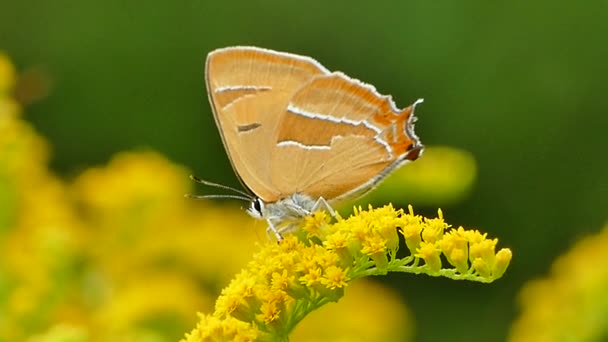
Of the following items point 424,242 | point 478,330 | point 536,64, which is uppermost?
point 536,64

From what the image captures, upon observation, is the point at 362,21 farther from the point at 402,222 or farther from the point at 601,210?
the point at 402,222

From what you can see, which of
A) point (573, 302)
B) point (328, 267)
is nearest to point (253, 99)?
point (328, 267)

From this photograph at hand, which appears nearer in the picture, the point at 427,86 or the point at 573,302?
the point at 573,302

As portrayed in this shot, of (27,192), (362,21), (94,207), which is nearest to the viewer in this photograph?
(27,192)

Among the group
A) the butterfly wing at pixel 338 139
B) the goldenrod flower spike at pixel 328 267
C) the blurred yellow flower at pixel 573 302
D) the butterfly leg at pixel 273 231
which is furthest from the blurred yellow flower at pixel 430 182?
the goldenrod flower spike at pixel 328 267

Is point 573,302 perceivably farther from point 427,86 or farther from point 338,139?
point 427,86

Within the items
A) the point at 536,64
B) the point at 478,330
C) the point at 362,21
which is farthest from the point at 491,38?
the point at 478,330
